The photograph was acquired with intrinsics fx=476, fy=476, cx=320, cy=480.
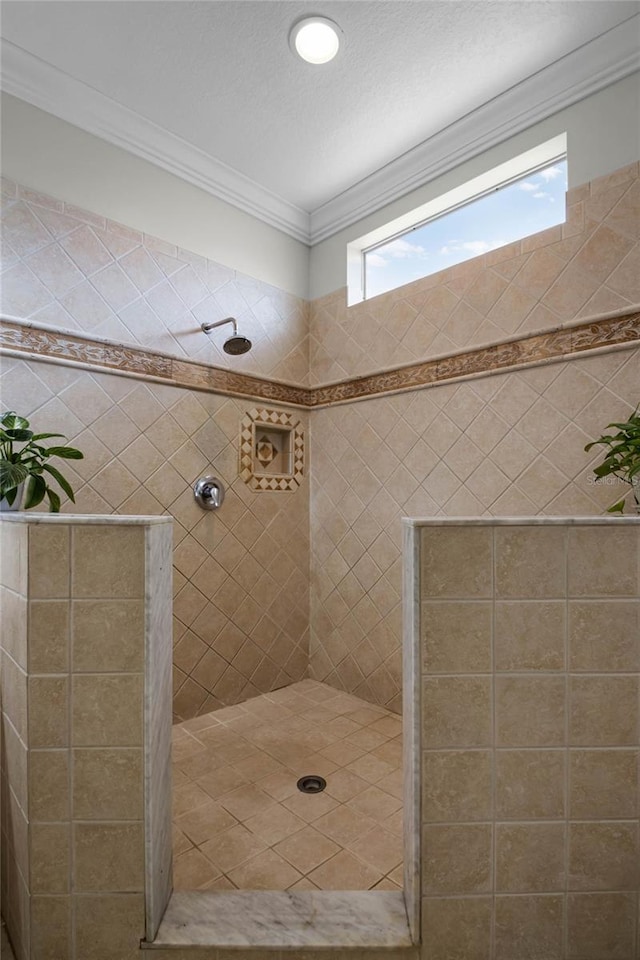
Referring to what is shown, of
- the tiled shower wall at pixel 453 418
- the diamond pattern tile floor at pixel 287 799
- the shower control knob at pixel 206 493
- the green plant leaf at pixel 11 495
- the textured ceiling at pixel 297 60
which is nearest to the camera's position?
the diamond pattern tile floor at pixel 287 799

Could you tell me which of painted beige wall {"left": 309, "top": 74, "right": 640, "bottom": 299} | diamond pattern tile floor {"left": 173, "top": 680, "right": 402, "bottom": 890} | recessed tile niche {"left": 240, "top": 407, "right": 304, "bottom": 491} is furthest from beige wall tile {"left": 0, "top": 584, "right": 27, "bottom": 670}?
painted beige wall {"left": 309, "top": 74, "right": 640, "bottom": 299}

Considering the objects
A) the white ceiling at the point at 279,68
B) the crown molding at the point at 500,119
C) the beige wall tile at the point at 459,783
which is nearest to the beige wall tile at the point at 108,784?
the beige wall tile at the point at 459,783

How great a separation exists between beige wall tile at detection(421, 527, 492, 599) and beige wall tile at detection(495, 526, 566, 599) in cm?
3

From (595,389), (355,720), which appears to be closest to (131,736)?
(355,720)

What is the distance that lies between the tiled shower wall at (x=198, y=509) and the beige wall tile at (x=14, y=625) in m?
0.84

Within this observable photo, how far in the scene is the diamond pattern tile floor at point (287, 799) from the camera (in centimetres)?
130

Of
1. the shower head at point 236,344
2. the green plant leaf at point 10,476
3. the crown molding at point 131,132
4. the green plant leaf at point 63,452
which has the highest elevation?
the crown molding at point 131,132

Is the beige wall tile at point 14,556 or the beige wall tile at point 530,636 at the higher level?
the beige wall tile at point 14,556

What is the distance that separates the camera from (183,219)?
226cm

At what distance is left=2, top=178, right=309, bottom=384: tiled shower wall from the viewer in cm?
178

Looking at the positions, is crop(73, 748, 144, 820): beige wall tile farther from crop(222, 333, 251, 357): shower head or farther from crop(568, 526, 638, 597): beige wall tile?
crop(222, 333, 251, 357): shower head

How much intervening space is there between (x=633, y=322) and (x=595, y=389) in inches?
9.6

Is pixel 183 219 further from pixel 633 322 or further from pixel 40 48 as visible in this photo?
pixel 633 322

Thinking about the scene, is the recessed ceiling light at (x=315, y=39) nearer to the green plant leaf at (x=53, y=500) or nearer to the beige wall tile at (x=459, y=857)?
the green plant leaf at (x=53, y=500)
